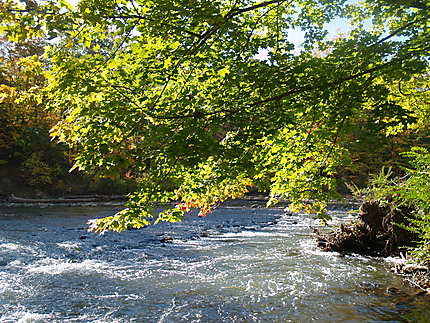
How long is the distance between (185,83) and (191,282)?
4.33 m

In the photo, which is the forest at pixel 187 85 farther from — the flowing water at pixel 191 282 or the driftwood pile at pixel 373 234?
the driftwood pile at pixel 373 234

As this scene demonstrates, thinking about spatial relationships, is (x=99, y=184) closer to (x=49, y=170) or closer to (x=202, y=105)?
(x=49, y=170)

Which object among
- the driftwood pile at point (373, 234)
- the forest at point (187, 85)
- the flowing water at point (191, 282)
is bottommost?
the flowing water at point (191, 282)

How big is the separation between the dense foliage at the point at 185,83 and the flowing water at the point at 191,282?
2232mm

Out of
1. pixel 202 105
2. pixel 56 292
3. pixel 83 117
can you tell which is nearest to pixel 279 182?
pixel 202 105

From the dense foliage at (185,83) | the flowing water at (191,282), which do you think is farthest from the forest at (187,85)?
the flowing water at (191,282)

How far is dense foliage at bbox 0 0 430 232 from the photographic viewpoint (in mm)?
3572

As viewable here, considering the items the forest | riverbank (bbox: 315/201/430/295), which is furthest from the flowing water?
the forest

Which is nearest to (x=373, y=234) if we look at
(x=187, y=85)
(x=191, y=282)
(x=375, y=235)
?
(x=375, y=235)

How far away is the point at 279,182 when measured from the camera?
5570 mm

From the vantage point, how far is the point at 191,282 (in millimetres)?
7004

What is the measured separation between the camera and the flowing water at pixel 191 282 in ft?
17.5

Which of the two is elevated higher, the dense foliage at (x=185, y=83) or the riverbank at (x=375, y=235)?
the dense foliage at (x=185, y=83)

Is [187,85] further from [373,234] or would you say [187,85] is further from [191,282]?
[373,234]
